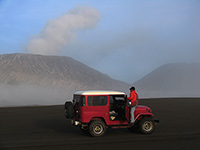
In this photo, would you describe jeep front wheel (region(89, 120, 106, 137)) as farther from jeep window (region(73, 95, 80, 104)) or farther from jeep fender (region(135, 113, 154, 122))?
jeep fender (region(135, 113, 154, 122))

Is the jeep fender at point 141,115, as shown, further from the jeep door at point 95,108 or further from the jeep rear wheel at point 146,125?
the jeep door at point 95,108

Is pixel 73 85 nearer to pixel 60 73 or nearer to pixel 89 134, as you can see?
pixel 60 73

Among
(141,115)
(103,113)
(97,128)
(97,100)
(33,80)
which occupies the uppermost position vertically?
(33,80)

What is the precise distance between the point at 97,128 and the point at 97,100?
1.31 m

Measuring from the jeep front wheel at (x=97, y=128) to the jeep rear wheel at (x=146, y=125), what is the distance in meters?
1.86

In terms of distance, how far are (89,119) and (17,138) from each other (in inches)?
136

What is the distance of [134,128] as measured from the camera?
13.4 metres

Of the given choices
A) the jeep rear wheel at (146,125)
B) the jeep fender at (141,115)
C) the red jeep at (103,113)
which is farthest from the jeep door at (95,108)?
the jeep rear wheel at (146,125)

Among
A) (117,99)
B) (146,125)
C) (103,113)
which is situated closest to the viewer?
(103,113)

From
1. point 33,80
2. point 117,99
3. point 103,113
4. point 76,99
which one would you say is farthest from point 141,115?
point 33,80

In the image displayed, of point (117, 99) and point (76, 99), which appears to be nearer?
point (117, 99)

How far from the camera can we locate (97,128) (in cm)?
1227

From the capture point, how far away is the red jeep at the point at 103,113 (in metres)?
12.2

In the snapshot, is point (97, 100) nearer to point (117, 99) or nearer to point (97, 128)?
point (117, 99)
